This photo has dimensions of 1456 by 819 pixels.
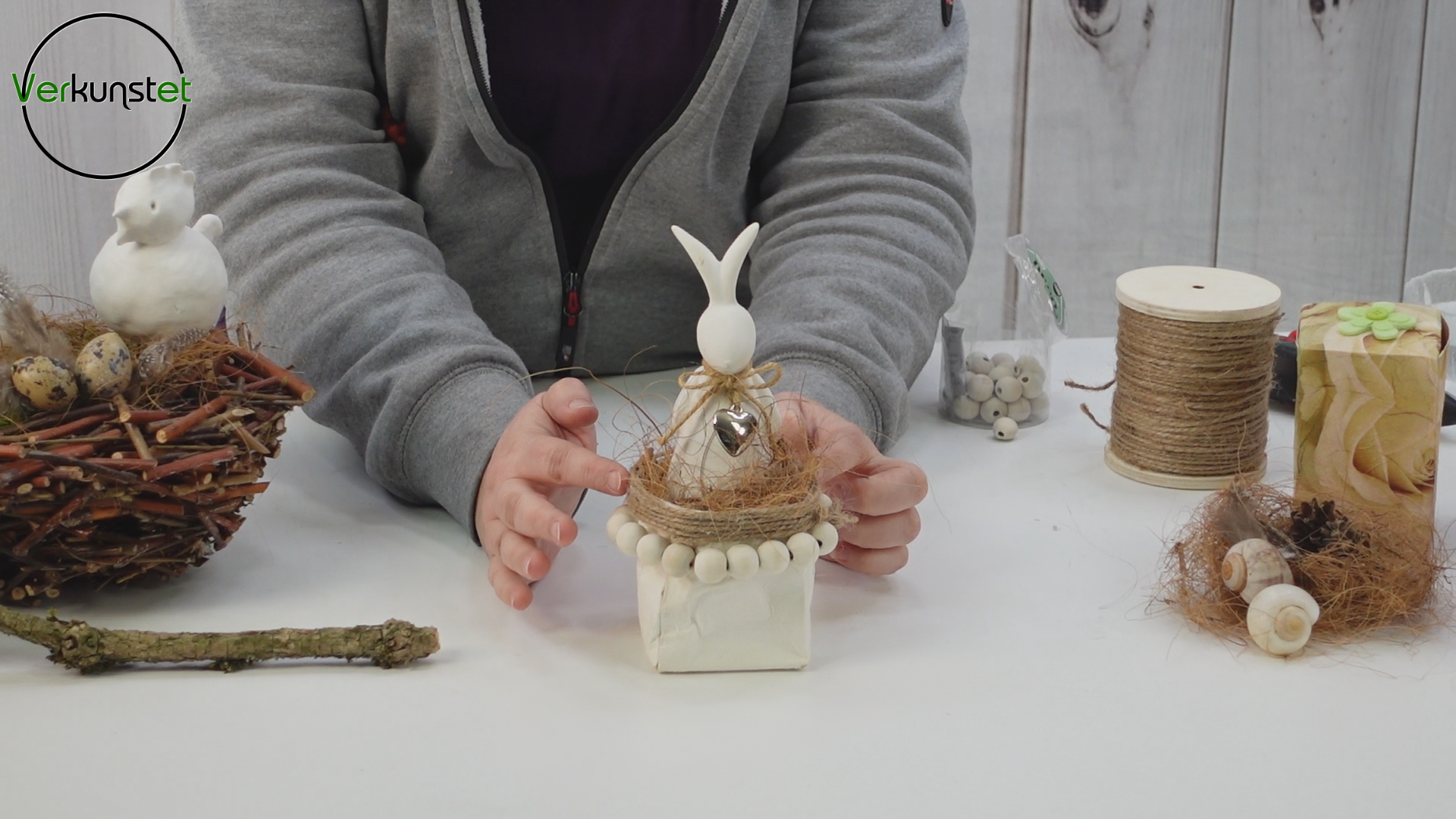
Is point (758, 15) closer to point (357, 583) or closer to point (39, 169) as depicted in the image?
point (357, 583)

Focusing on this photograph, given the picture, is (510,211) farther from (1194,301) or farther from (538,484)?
(1194,301)

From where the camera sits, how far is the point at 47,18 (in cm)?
152

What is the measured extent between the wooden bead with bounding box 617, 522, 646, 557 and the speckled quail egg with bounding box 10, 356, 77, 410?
28 centimetres

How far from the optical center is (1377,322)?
2.82 ft

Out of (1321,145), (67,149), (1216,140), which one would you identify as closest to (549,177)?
(67,149)

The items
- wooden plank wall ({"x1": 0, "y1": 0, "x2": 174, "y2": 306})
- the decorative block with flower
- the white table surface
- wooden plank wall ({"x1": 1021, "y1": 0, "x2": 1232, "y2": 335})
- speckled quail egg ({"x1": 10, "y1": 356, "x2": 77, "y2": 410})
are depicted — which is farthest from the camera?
wooden plank wall ({"x1": 1021, "y1": 0, "x2": 1232, "y2": 335})

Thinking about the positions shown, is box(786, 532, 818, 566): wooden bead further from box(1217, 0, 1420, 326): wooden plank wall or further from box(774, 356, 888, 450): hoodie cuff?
box(1217, 0, 1420, 326): wooden plank wall

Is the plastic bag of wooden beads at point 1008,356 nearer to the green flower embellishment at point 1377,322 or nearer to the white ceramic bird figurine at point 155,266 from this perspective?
the green flower embellishment at point 1377,322

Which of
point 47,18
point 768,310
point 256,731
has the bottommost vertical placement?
point 256,731

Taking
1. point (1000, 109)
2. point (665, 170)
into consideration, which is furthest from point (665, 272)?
point (1000, 109)

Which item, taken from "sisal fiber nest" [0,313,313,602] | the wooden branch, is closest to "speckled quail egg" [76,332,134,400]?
"sisal fiber nest" [0,313,313,602]

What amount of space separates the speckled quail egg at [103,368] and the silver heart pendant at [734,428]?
301mm

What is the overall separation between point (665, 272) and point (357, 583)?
1.39 feet

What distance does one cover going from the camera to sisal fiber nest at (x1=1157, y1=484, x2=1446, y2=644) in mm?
754
